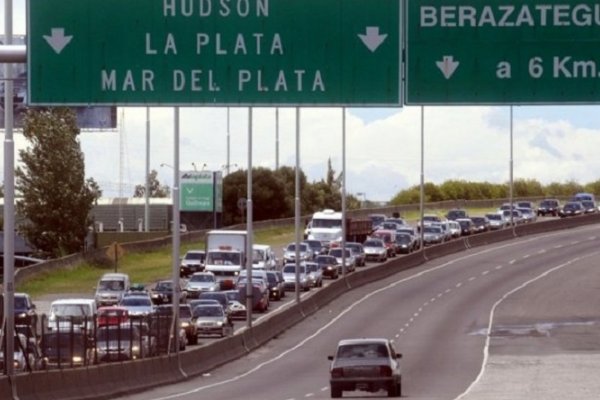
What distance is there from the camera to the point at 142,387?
1692 inches

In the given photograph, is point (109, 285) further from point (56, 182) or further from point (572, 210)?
point (572, 210)

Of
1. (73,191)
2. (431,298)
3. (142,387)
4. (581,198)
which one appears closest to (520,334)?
(431,298)

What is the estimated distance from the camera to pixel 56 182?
110 meters

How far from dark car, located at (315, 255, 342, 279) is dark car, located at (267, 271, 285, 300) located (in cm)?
857

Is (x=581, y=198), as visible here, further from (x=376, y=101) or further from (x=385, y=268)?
(x=376, y=101)

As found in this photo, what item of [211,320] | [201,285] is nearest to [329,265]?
[201,285]

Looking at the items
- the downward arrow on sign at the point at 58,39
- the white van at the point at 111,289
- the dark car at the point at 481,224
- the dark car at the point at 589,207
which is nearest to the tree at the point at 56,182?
the dark car at the point at 481,224

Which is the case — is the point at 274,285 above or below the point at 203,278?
below

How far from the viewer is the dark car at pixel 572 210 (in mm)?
136375

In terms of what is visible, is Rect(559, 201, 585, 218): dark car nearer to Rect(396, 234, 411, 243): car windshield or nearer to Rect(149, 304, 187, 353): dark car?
Rect(396, 234, 411, 243): car windshield

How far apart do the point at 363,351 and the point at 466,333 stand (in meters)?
25.8

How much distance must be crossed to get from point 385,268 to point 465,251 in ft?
53.7

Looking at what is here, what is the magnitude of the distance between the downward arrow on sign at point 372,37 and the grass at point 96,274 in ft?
208

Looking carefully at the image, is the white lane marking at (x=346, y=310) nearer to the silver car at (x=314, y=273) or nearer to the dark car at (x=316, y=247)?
the silver car at (x=314, y=273)
